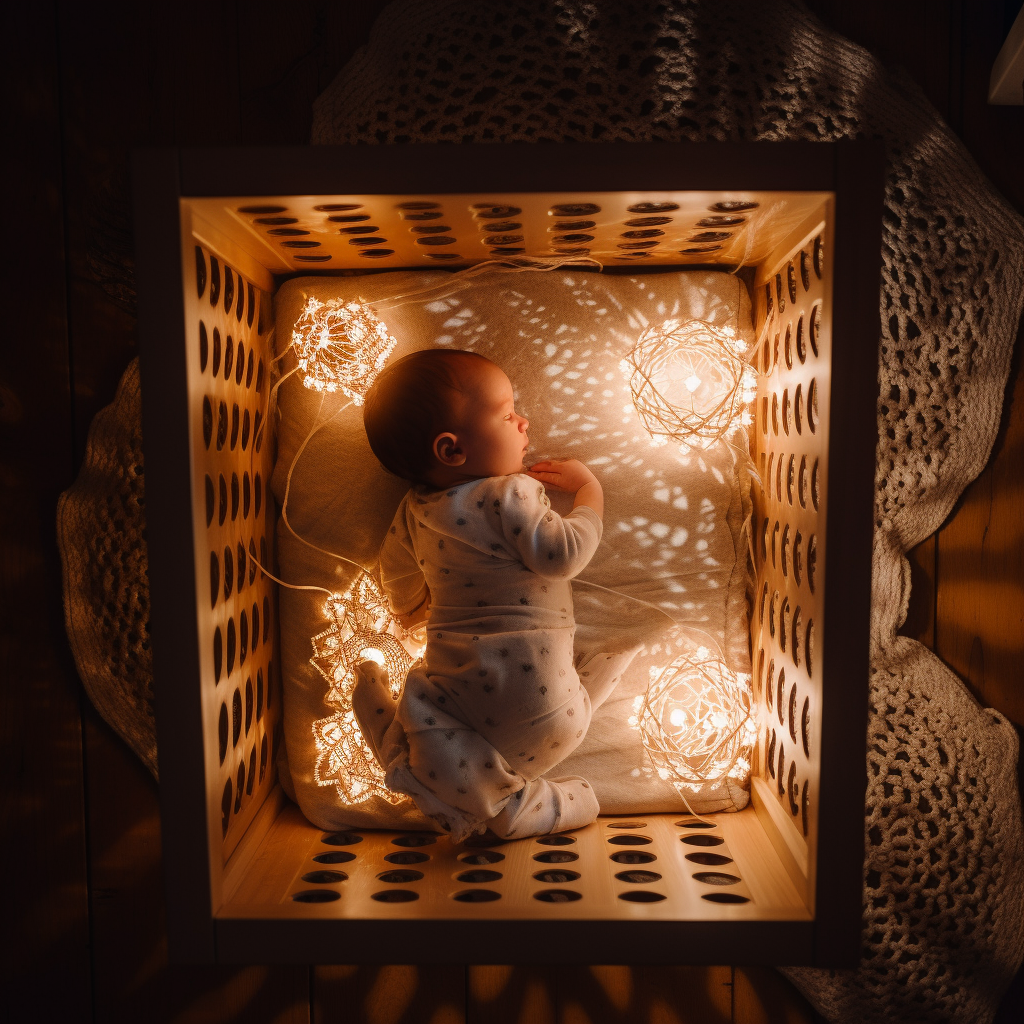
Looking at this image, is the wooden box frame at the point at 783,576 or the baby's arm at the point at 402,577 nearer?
the wooden box frame at the point at 783,576

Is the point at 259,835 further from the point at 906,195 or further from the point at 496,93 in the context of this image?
the point at 906,195

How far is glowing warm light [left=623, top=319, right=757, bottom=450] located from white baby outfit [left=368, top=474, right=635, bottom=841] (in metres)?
0.15

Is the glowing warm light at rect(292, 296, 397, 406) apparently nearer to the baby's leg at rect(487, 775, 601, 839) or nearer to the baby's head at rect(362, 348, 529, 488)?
Result: the baby's head at rect(362, 348, 529, 488)

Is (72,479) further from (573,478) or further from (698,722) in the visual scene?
(698,722)

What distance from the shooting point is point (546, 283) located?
965 millimetres

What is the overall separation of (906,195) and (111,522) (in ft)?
3.64

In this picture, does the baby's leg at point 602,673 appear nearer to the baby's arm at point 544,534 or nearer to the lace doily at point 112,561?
the baby's arm at point 544,534

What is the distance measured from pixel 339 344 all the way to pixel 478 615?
1.21 feet

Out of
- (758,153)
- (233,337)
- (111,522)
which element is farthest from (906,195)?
→ (111,522)

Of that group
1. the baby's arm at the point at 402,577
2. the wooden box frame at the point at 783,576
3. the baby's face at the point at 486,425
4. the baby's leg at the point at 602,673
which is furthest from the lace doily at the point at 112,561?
the baby's leg at the point at 602,673

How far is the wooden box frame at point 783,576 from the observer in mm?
633

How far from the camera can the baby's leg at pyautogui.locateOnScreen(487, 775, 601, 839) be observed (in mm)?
883

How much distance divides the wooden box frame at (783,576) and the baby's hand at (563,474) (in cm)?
25

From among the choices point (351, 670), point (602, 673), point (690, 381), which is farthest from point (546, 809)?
point (690, 381)
